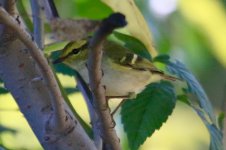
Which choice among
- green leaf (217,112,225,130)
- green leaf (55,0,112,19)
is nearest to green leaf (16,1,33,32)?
green leaf (55,0,112,19)

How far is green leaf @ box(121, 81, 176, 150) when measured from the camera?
0.59 m

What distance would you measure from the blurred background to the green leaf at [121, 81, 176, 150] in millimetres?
124

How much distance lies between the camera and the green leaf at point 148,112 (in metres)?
0.59

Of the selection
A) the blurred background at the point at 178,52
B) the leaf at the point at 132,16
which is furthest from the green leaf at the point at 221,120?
the leaf at the point at 132,16

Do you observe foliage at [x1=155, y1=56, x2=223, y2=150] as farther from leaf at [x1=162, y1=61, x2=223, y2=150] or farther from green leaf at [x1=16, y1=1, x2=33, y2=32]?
green leaf at [x1=16, y1=1, x2=33, y2=32]

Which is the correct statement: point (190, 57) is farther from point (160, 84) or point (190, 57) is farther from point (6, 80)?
point (6, 80)

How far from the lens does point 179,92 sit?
0.68m

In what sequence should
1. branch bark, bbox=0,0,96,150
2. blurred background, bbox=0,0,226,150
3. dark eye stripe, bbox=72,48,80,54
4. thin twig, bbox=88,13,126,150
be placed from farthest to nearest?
blurred background, bbox=0,0,226,150 < dark eye stripe, bbox=72,48,80,54 < branch bark, bbox=0,0,96,150 < thin twig, bbox=88,13,126,150

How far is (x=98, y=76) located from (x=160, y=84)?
0.65 feet

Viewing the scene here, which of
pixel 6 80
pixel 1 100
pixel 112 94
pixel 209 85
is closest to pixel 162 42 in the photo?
pixel 112 94

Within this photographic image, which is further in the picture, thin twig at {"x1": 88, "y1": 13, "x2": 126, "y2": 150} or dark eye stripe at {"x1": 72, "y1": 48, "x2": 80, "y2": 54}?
dark eye stripe at {"x1": 72, "y1": 48, "x2": 80, "y2": 54}

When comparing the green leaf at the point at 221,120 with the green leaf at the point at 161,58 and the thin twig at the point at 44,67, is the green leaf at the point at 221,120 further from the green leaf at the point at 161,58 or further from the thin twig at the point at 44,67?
the thin twig at the point at 44,67

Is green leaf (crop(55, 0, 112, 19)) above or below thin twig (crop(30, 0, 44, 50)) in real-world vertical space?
below

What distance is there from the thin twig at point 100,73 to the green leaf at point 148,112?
77mm
